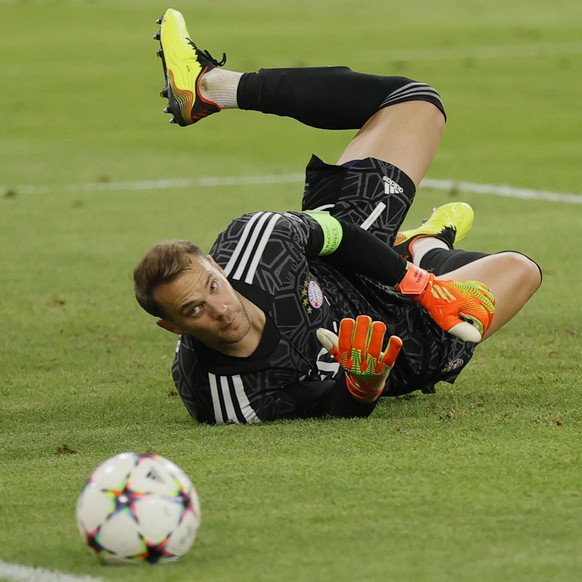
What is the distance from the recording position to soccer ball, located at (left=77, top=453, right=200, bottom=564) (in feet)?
12.1

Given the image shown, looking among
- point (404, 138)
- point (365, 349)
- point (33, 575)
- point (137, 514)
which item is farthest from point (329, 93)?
point (33, 575)

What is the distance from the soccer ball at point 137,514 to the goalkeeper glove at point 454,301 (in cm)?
189

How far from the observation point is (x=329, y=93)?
652cm

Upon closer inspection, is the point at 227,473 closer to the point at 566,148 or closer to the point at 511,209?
the point at 511,209

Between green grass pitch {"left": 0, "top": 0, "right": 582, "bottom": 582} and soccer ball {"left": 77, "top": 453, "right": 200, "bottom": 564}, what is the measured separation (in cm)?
6

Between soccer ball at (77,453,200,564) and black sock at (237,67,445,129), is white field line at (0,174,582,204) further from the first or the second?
soccer ball at (77,453,200,564)

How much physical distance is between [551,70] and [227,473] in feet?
62.4

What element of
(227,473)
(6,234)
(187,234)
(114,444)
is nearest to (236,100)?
(114,444)

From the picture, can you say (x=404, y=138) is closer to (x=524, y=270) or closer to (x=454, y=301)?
(x=524, y=270)

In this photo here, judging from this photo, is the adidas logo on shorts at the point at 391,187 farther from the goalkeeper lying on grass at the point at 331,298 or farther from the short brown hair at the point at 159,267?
the short brown hair at the point at 159,267

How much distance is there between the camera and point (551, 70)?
22562 mm

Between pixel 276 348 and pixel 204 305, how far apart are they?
1.45ft

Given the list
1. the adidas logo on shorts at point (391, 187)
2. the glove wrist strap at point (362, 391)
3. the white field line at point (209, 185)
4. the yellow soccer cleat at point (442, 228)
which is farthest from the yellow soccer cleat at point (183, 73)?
the white field line at point (209, 185)

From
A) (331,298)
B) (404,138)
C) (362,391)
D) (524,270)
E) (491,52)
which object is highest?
(404,138)
